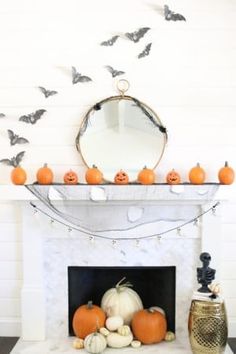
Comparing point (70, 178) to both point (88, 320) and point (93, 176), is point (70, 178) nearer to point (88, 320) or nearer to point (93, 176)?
point (93, 176)

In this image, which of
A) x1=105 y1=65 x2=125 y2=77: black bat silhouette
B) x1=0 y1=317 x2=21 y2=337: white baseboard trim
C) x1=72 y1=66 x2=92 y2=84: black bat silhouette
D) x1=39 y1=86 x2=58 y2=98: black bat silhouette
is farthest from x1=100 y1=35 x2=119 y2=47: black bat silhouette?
x1=0 y1=317 x2=21 y2=337: white baseboard trim

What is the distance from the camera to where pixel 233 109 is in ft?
8.88

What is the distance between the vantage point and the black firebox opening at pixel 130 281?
9.14ft

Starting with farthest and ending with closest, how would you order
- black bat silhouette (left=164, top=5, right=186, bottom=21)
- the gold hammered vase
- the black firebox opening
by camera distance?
the black firebox opening → black bat silhouette (left=164, top=5, right=186, bottom=21) → the gold hammered vase

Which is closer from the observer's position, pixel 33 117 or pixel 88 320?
pixel 88 320

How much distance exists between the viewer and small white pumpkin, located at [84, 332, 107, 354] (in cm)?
251

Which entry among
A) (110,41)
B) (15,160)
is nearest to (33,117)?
(15,160)

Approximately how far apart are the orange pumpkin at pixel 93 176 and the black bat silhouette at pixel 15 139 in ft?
1.62

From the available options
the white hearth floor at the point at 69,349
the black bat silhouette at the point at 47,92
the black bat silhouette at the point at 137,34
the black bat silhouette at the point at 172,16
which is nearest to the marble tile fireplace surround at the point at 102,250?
the white hearth floor at the point at 69,349

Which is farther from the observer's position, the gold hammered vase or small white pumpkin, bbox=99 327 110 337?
small white pumpkin, bbox=99 327 110 337

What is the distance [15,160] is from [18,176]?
233 mm

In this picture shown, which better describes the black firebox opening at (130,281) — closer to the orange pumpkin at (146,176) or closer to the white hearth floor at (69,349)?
the white hearth floor at (69,349)

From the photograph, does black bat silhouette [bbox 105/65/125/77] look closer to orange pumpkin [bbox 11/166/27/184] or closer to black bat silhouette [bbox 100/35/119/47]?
black bat silhouette [bbox 100/35/119/47]

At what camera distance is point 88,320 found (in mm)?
2627
